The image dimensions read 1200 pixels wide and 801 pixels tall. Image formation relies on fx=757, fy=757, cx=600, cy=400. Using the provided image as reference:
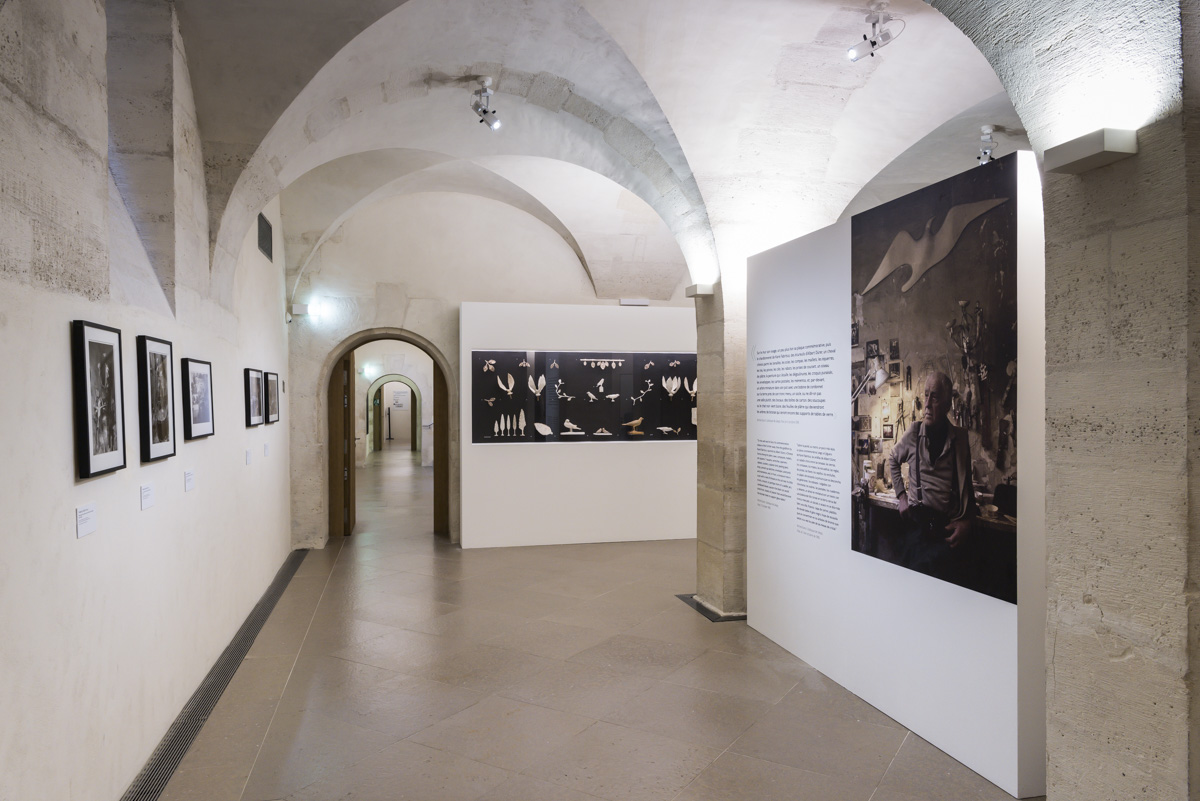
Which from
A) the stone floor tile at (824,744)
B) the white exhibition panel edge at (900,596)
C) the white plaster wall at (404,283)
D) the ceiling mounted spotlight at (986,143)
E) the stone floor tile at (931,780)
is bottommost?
the stone floor tile at (824,744)

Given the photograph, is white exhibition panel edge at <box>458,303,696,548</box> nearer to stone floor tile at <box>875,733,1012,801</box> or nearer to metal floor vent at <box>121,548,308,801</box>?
metal floor vent at <box>121,548,308,801</box>

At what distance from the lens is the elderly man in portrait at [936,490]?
3.32m

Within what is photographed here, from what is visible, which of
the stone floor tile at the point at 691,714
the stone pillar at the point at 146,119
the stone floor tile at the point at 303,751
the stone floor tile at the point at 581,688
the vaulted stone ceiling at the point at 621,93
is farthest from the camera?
the vaulted stone ceiling at the point at 621,93

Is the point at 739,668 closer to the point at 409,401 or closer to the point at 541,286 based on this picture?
the point at 541,286

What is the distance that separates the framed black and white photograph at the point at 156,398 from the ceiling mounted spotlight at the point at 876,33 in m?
4.17

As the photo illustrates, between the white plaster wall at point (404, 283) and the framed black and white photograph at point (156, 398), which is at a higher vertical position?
the white plaster wall at point (404, 283)

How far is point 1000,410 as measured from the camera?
10.2 ft

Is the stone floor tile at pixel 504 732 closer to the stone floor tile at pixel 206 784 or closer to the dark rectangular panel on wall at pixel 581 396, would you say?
the stone floor tile at pixel 206 784

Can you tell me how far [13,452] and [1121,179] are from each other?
3.28 meters

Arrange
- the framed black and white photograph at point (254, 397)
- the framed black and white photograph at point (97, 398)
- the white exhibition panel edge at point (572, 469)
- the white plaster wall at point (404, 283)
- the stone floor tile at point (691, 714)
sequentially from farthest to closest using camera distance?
1. the white plaster wall at point (404, 283)
2. the white exhibition panel edge at point (572, 469)
3. the framed black and white photograph at point (254, 397)
4. the stone floor tile at point (691, 714)
5. the framed black and white photograph at point (97, 398)

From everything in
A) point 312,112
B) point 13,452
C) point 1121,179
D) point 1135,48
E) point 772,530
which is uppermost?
point 312,112

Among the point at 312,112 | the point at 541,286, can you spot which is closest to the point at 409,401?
the point at 541,286

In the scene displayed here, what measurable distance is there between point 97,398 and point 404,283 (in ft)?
20.9

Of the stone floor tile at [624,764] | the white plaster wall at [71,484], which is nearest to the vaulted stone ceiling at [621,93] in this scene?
the white plaster wall at [71,484]
